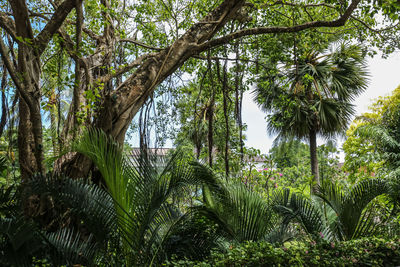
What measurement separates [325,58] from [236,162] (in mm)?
6553

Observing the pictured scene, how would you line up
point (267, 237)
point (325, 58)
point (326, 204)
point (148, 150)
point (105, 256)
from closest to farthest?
point (105, 256), point (148, 150), point (267, 237), point (326, 204), point (325, 58)

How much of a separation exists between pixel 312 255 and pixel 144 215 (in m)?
1.66

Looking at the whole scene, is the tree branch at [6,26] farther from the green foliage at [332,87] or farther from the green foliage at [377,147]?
the green foliage at [377,147]

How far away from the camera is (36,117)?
10.0ft

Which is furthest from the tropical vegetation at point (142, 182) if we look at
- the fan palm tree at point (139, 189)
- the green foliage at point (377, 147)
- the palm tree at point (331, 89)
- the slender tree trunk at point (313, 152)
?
the green foliage at point (377, 147)

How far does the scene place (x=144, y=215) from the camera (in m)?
2.87

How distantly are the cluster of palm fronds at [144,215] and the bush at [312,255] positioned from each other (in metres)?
0.28

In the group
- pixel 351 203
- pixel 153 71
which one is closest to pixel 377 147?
pixel 351 203

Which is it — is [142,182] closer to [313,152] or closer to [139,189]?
[139,189]

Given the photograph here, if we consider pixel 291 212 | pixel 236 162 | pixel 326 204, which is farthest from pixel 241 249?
pixel 236 162

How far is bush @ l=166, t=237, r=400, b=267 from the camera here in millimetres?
2814

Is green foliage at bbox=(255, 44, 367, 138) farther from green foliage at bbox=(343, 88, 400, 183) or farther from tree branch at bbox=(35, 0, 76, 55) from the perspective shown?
tree branch at bbox=(35, 0, 76, 55)

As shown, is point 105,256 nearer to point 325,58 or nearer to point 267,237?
point 267,237

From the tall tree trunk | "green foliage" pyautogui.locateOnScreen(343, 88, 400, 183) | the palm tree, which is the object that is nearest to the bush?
the tall tree trunk
